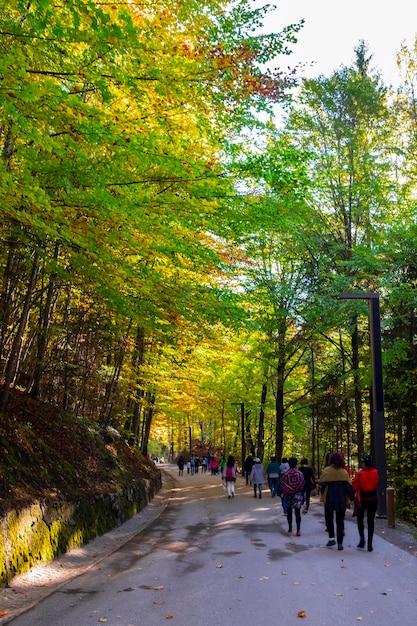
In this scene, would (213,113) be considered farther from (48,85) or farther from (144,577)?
(144,577)

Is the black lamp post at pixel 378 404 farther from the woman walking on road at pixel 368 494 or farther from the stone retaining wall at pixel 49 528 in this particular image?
the stone retaining wall at pixel 49 528

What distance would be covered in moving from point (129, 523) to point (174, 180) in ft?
32.2

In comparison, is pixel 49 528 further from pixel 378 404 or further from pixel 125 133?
pixel 378 404

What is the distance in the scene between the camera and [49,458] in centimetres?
1087

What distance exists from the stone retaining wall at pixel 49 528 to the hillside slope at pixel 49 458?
0.68 feet

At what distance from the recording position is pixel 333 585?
6.79m

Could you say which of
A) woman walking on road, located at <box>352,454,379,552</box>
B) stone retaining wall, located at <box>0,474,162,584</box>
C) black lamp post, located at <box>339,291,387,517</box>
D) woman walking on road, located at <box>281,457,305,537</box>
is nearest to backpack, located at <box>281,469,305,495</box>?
woman walking on road, located at <box>281,457,305,537</box>

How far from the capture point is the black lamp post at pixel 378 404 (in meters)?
13.1

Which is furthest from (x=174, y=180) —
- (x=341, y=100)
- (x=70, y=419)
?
(x=341, y=100)

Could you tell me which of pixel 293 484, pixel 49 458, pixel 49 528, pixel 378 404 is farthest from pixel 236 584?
pixel 378 404

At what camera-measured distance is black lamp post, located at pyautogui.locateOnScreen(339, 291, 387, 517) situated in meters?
13.1

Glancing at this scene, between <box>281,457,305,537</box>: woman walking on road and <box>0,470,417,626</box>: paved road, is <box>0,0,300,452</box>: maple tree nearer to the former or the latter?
<box>281,457,305,537</box>: woman walking on road

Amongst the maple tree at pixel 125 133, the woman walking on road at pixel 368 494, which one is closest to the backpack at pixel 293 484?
the woman walking on road at pixel 368 494

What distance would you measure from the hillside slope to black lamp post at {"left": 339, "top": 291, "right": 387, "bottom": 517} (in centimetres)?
690
